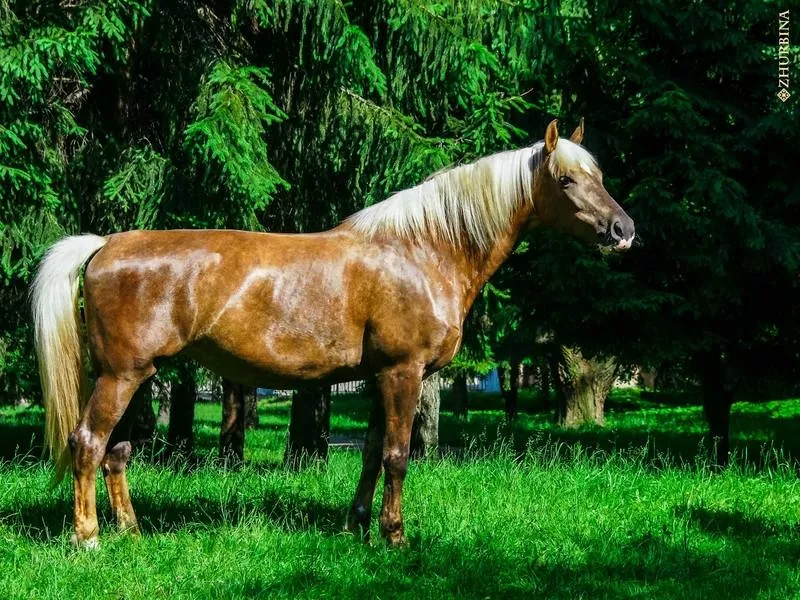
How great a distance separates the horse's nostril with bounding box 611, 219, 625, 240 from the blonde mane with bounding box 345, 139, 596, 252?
45 cm

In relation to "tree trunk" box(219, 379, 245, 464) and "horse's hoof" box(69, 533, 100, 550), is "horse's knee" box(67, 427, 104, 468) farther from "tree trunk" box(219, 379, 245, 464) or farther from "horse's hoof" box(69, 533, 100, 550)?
"tree trunk" box(219, 379, 245, 464)

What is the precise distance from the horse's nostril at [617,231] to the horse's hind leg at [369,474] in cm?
177

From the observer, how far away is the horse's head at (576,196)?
5809 mm

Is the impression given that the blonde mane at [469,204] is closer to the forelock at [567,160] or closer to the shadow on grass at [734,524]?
the forelock at [567,160]

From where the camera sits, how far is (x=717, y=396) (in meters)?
12.6

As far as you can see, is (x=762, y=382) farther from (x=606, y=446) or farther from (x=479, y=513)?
(x=479, y=513)

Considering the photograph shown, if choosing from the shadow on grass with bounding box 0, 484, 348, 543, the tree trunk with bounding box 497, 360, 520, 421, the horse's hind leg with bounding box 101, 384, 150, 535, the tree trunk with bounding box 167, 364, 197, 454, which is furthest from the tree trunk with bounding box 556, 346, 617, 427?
the horse's hind leg with bounding box 101, 384, 150, 535

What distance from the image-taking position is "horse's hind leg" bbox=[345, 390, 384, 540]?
6195 mm

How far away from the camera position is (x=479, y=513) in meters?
6.54

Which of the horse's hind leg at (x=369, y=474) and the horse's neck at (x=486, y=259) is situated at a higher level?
the horse's neck at (x=486, y=259)

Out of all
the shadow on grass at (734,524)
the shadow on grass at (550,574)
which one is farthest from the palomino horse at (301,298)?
the shadow on grass at (734,524)

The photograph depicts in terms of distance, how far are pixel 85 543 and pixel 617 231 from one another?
11.7 ft

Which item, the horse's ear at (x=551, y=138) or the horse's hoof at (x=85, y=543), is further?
the horse's ear at (x=551, y=138)

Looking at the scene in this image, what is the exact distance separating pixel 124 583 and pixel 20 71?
4.95 meters
